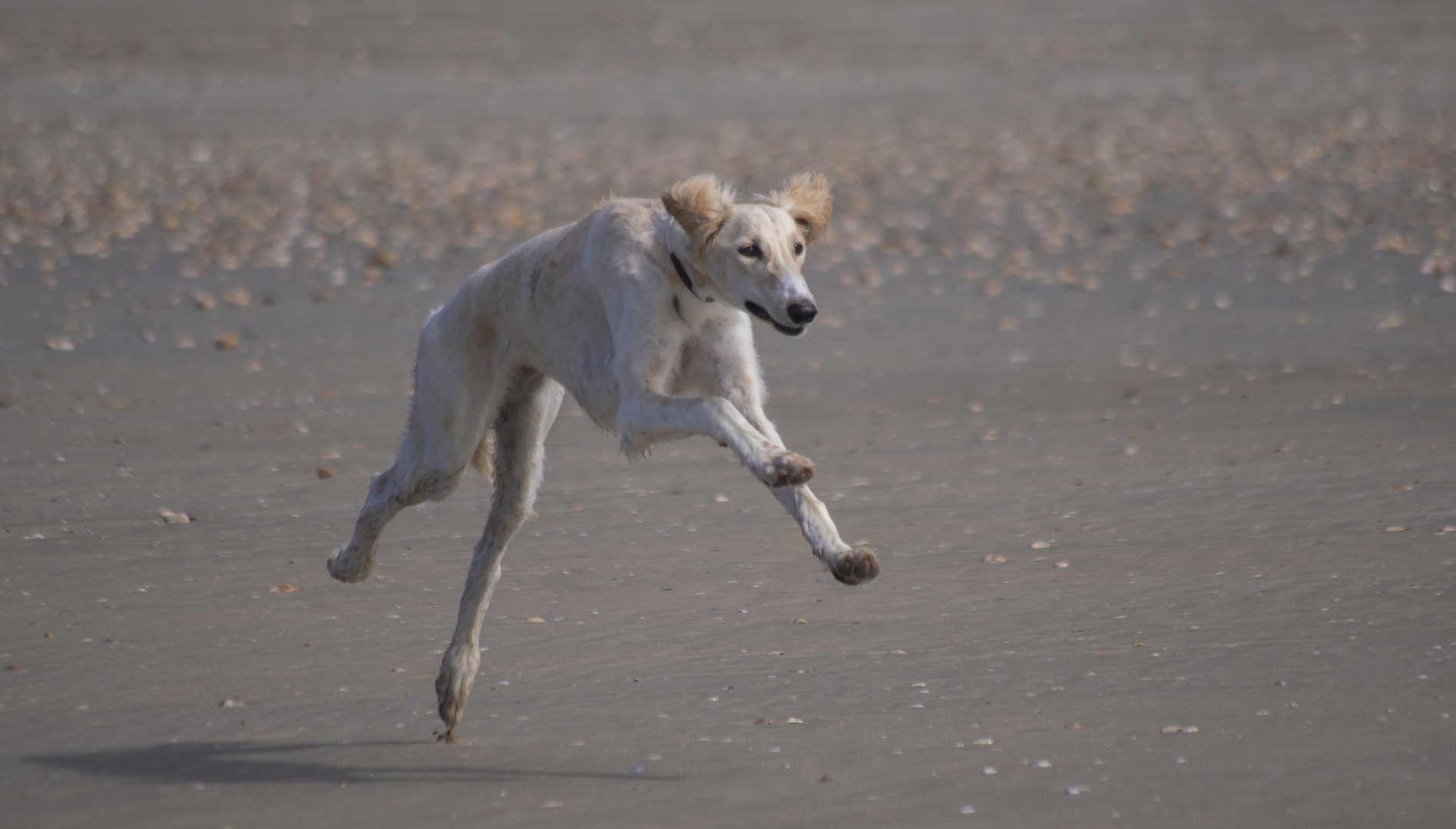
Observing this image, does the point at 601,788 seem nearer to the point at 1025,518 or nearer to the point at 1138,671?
the point at 1138,671

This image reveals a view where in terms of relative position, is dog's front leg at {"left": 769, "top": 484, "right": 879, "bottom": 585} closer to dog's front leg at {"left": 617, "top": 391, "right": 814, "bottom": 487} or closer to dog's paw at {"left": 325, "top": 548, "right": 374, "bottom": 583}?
dog's front leg at {"left": 617, "top": 391, "right": 814, "bottom": 487}

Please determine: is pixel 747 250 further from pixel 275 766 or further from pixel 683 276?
pixel 275 766

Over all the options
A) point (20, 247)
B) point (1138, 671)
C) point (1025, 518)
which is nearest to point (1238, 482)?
point (1025, 518)

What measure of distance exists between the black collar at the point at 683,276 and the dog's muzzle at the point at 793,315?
246mm

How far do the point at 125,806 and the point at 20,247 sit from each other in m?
11.6

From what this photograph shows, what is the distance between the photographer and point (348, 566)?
19.4 ft

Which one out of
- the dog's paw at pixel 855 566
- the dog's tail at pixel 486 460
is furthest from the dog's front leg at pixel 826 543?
the dog's tail at pixel 486 460

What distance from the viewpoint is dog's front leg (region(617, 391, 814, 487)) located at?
14.9 feet

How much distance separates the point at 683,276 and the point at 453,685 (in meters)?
1.57

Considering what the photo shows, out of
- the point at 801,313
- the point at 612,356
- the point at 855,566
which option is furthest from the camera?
the point at 612,356

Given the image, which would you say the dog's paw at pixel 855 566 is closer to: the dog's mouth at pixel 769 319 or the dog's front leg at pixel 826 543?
the dog's front leg at pixel 826 543

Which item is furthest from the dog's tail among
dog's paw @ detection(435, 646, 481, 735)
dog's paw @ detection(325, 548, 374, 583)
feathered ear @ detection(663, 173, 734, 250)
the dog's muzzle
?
the dog's muzzle

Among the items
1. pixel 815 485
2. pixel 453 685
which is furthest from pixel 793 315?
pixel 815 485

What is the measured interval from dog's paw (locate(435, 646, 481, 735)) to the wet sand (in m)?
0.11
